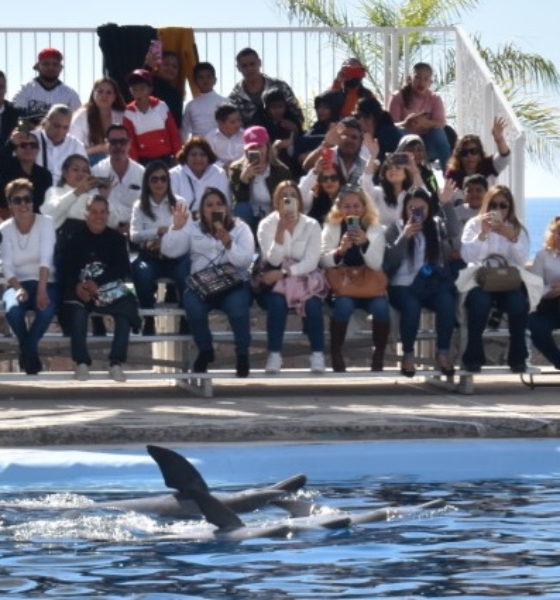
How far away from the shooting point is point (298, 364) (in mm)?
18750

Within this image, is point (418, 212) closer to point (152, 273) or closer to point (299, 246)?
point (299, 246)

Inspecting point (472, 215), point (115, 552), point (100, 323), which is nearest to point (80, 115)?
point (100, 323)

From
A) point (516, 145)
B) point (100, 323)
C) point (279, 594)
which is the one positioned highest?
point (516, 145)

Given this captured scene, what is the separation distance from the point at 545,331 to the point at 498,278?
2.16 feet

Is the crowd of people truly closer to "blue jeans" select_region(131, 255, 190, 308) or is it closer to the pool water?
"blue jeans" select_region(131, 255, 190, 308)

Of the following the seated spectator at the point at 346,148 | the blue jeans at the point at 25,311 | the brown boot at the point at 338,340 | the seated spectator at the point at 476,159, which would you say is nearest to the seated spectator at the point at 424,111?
the seated spectator at the point at 476,159

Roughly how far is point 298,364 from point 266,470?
6.96 meters

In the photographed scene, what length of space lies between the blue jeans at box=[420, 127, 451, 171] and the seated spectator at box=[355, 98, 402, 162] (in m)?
0.67

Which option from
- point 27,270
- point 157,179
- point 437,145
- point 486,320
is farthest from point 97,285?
point 437,145

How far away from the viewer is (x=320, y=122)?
55.0 ft

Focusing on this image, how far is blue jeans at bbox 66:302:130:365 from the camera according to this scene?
45.4 ft

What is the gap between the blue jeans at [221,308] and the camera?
14.1 meters

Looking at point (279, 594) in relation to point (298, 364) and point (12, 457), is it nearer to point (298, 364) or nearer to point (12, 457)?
point (12, 457)

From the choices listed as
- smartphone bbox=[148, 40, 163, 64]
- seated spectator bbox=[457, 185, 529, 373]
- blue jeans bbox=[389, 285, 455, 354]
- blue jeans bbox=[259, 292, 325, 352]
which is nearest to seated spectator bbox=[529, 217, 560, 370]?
seated spectator bbox=[457, 185, 529, 373]
